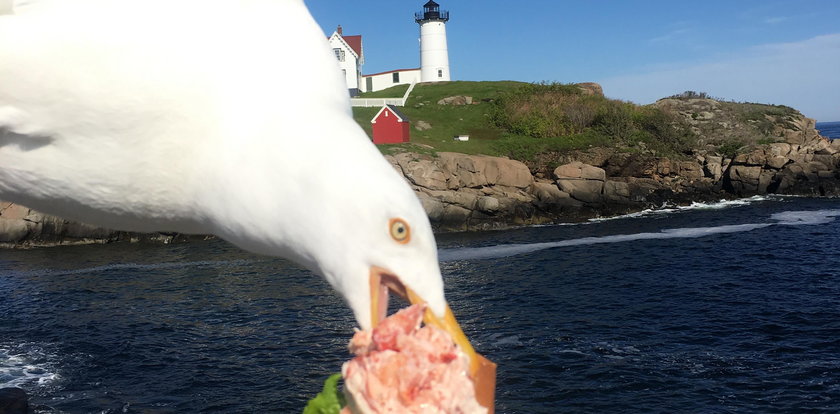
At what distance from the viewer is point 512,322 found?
20.4m

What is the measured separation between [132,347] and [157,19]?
18.2 m

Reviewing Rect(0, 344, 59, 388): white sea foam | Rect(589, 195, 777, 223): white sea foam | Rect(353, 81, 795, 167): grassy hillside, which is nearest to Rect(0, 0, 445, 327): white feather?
Rect(0, 344, 59, 388): white sea foam

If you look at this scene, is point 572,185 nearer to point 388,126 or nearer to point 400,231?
point 388,126

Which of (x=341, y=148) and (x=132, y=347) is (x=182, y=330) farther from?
(x=341, y=148)

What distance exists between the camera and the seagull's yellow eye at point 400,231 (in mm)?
2574

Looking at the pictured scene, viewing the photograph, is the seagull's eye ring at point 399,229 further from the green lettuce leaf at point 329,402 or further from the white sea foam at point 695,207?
the white sea foam at point 695,207

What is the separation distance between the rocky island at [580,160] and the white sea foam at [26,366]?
54.5 ft

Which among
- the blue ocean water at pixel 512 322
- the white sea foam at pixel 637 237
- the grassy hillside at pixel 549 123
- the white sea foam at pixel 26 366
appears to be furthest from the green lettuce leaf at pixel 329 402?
the grassy hillside at pixel 549 123

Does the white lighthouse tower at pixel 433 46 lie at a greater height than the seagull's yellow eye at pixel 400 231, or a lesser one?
greater

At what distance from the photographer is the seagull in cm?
258

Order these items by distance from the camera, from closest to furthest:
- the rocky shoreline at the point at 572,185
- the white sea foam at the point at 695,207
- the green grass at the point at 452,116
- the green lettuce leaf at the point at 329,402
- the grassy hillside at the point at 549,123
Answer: the green lettuce leaf at the point at 329,402, the rocky shoreline at the point at 572,185, the white sea foam at the point at 695,207, the green grass at the point at 452,116, the grassy hillside at the point at 549,123

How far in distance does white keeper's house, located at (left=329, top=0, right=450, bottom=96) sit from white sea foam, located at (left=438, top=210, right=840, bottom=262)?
135ft

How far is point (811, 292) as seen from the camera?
74.2ft

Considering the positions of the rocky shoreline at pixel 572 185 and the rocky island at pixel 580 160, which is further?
the rocky island at pixel 580 160
